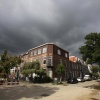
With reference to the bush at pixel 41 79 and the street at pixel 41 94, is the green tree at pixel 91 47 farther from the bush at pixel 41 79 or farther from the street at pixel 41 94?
the street at pixel 41 94

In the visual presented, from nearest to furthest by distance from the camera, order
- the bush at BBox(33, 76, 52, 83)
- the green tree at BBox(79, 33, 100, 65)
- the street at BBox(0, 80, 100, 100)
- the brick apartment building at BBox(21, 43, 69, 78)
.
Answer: the street at BBox(0, 80, 100, 100) < the bush at BBox(33, 76, 52, 83) < the green tree at BBox(79, 33, 100, 65) < the brick apartment building at BBox(21, 43, 69, 78)

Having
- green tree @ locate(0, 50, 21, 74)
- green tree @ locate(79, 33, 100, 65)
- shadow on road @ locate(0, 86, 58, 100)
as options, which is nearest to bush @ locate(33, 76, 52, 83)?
green tree @ locate(79, 33, 100, 65)

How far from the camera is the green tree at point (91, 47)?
44.3 meters

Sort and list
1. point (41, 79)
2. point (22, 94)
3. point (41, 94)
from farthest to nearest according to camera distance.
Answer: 1. point (41, 79)
2. point (41, 94)
3. point (22, 94)

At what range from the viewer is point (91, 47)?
4566cm

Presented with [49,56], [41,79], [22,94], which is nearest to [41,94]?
[22,94]

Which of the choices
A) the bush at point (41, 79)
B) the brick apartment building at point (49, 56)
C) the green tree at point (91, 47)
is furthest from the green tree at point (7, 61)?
the green tree at point (91, 47)

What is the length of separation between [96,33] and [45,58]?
16.3 metres

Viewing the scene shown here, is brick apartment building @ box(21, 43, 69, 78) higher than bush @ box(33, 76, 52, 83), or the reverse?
brick apartment building @ box(21, 43, 69, 78)

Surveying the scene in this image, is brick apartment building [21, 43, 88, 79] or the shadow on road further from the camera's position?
brick apartment building [21, 43, 88, 79]

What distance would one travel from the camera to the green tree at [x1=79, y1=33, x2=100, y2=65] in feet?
145

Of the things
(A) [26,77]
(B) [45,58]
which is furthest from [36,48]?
(A) [26,77]

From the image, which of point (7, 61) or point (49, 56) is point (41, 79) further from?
point (7, 61)

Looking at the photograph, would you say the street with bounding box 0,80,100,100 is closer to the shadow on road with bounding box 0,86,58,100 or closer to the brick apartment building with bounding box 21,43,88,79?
the shadow on road with bounding box 0,86,58,100
